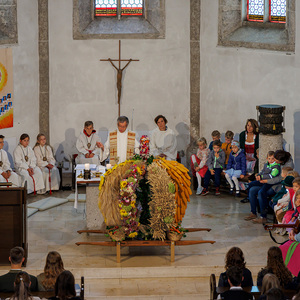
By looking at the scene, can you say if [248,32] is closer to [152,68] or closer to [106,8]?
[152,68]

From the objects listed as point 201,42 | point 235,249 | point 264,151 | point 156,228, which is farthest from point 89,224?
point 201,42

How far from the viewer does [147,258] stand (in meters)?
9.85

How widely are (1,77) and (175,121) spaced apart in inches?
138

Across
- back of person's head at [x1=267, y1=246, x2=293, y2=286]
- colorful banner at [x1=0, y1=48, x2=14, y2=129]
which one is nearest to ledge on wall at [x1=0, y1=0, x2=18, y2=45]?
colorful banner at [x1=0, y1=48, x2=14, y2=129]

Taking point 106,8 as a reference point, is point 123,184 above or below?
below

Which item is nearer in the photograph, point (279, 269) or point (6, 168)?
point (279, 269)

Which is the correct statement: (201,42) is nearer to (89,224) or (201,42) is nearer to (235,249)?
(89,224)

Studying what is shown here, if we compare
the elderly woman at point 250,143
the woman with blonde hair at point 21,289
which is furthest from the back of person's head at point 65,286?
the elderly woman at point 250,143

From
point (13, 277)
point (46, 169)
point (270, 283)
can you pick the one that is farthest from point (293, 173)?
point (13, 277)

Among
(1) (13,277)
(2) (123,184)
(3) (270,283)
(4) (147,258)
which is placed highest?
(2) (123,184)

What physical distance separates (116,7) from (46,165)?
3.58 m

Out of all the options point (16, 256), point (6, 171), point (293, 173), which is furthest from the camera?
point (6, 171)

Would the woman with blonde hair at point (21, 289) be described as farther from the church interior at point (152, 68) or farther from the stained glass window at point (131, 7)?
the stained glass window at point (131, 7)

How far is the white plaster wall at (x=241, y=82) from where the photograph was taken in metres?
14.4
